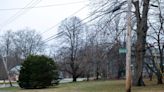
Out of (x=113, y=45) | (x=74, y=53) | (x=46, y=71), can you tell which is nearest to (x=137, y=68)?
(x=113, y=45)

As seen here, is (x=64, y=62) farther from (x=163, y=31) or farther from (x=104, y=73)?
(x=163, y=31)

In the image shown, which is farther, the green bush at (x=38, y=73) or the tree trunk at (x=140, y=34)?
the green bush at (x=38, y=73)

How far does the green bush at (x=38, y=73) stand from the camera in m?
40.8

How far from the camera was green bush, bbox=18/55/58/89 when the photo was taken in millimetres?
40844

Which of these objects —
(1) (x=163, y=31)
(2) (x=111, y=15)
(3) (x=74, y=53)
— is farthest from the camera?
(3) (x=74, y=53)

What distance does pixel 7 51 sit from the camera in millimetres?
97875

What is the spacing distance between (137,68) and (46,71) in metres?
12.9

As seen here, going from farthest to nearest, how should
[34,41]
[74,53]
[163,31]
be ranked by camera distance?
[34,41] < [74,53] < [163,31]

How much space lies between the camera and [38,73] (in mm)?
41062

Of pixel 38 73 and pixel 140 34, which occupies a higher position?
pixel 140 34

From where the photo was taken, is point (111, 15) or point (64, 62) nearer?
point (111, 15)

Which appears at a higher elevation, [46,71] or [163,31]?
[163,31]

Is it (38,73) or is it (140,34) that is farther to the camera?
(38,73)

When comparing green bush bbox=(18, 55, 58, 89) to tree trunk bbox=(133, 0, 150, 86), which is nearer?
tree trunk bbox=(133, 0, 150, 86)
